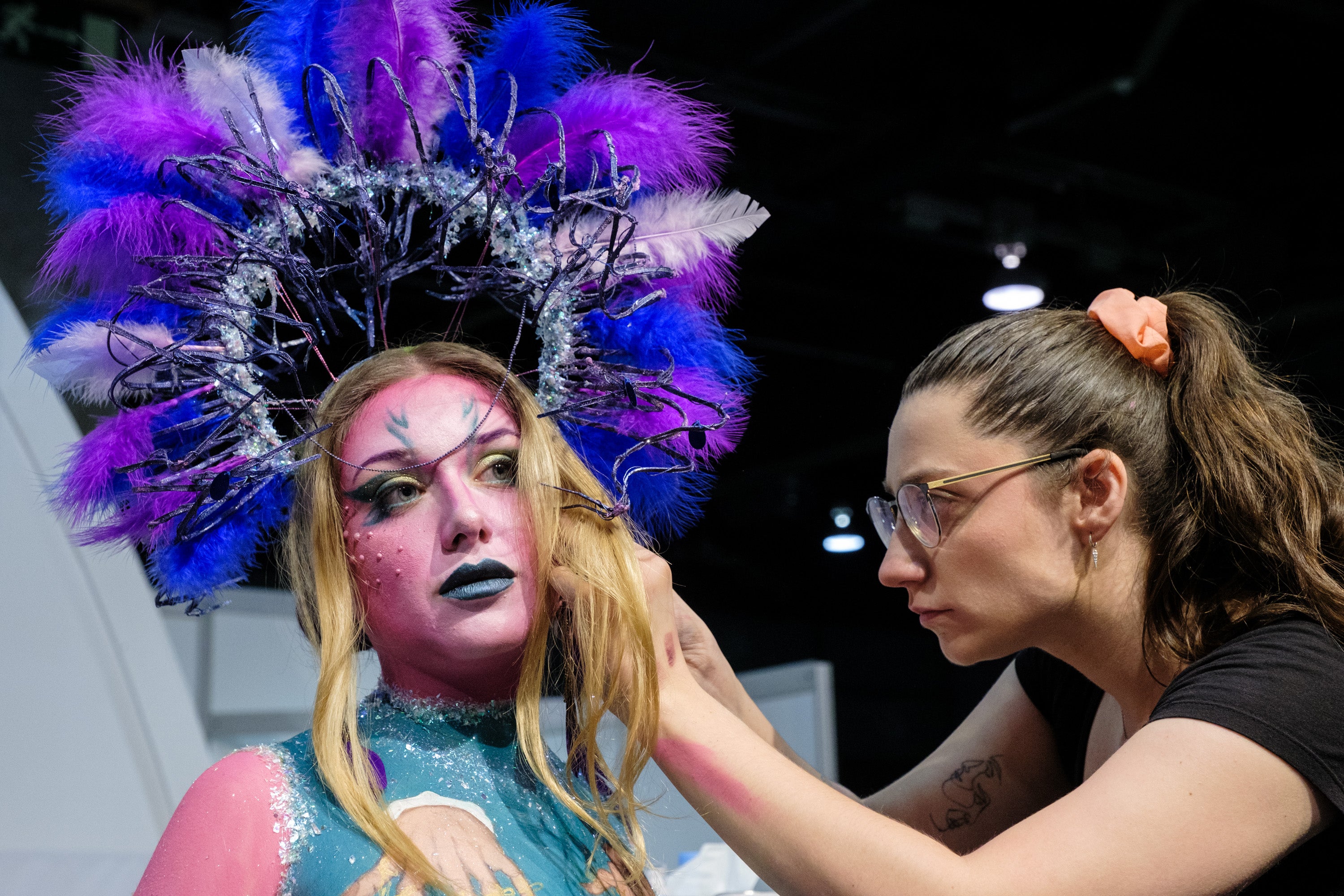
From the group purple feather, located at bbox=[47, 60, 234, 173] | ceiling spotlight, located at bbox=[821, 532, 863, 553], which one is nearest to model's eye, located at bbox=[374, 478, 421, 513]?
purple feather, located at bbox=[47, 60, 234, 173]

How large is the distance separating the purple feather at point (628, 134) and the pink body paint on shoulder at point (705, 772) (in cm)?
69

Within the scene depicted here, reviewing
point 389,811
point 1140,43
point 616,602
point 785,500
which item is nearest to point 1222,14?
point 1140,43

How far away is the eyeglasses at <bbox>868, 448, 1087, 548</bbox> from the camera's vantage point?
1.50m

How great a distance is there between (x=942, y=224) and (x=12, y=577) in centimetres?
442

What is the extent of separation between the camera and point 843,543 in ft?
34.6

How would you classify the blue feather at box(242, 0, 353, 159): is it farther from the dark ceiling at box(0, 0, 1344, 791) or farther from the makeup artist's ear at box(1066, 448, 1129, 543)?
the dark ceiling at box(0, 0, 1344, 791)

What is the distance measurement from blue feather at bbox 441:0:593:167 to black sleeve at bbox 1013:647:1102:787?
111cm

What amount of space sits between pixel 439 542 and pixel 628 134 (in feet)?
1.82

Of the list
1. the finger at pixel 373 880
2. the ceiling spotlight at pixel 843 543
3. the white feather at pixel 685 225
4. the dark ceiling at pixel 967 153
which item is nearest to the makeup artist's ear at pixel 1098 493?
the white feather at pixel 685 225

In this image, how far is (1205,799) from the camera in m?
1.22

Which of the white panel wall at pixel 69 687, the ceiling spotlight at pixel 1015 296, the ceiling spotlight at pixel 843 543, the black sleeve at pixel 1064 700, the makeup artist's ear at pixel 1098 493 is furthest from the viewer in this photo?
the ceiling spotlight at pixel 843 543

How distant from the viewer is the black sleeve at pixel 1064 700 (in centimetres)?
182

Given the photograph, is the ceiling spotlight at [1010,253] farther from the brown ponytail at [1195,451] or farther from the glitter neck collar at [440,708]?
the glitter neck collar at [440,708]

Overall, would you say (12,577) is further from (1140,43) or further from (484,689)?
(1140,43)
